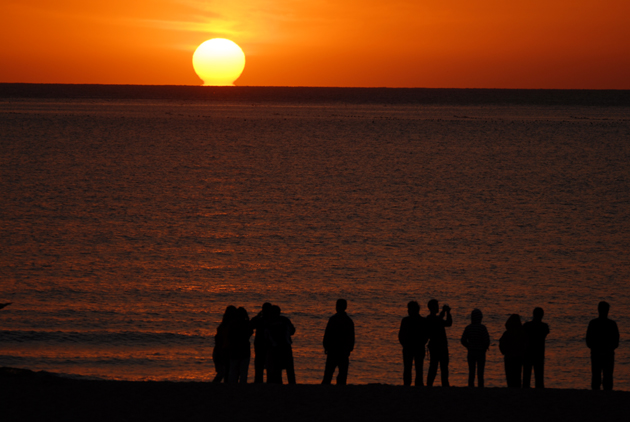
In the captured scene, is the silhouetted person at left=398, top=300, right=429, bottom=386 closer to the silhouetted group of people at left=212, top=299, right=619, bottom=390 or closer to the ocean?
the silhouetted group of people at left=212, top=299, right=619, bottom=390

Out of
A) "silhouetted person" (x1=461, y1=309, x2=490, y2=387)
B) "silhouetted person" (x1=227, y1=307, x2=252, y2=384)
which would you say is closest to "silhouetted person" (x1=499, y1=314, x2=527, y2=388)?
"silhouetted person" (x1=461, y1=309, x2=490, y2=387)

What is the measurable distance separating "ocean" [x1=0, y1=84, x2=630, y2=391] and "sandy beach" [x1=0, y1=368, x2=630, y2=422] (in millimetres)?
3826

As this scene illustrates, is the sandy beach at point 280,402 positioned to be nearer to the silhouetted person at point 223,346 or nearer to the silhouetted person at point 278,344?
the silhouetted person at point 278,344

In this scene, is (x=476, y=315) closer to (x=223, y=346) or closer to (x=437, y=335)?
(x=437, y=335)

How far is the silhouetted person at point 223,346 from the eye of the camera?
1246cm

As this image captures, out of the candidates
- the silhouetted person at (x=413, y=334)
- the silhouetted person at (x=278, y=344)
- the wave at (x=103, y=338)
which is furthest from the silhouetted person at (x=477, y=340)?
the wave at (x=103, y=338)

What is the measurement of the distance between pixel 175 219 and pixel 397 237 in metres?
11.2

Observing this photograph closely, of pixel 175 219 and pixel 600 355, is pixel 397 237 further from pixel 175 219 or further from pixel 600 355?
pixel 600 355

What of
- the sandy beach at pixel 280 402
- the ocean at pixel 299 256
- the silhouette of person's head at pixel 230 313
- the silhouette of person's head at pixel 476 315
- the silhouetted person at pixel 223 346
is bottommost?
the sandy beach at pixel 280 402

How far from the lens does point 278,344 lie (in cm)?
1250

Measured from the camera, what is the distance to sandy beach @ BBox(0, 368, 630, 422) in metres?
10.8

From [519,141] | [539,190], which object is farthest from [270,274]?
[519,141]

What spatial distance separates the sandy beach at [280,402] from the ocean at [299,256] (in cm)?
383

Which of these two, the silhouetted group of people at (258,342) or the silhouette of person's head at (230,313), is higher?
the silhouette of person's head at (230,313)
